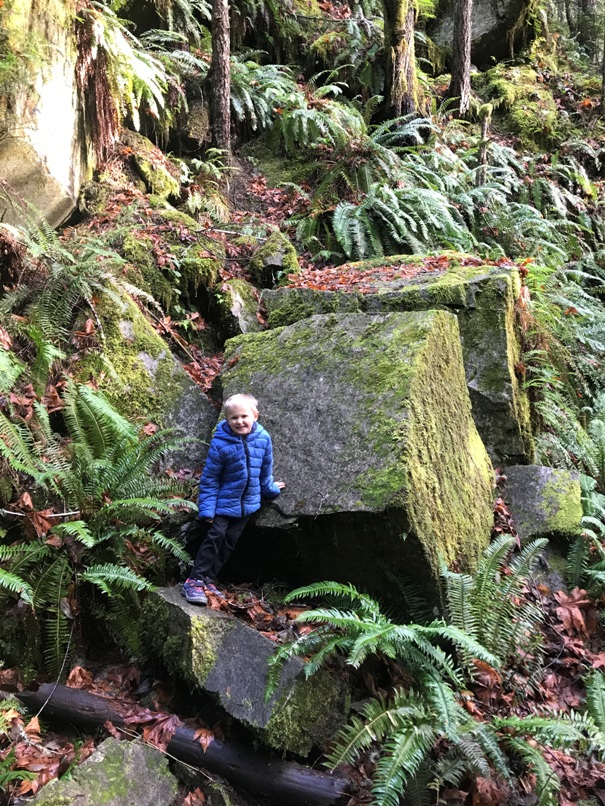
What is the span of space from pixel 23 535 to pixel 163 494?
879 millimetres

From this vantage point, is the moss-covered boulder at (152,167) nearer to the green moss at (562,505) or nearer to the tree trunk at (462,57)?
the green moss at (562,505)

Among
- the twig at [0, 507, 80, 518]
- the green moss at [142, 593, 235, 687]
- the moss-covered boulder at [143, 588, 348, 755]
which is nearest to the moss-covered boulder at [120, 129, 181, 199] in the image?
the twig at [0, 507, 80, 518]

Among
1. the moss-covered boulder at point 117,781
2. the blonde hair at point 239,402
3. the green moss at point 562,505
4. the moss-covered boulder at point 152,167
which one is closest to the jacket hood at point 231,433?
the blonde hair at point 239,402

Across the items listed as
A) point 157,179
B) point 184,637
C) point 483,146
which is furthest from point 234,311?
point 483,146

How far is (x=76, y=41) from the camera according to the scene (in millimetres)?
5344

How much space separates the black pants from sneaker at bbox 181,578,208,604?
6 cm

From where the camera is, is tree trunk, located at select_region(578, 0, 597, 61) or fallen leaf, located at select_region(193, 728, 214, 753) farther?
tree trunk, located at select_region(578, 0, 597, 61)

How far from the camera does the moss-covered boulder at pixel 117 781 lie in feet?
7.68

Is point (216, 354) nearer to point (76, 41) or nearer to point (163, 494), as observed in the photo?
point (163, 494)

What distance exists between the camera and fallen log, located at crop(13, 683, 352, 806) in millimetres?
2654

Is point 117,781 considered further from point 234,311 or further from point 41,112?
point 41,112

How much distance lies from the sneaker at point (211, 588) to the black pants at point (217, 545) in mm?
32

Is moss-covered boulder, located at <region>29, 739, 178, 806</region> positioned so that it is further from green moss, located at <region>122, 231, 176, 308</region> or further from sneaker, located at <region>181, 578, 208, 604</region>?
green moss, located at <region>122, 231, 176, 308</region>

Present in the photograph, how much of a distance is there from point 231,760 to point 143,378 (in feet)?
9.05
